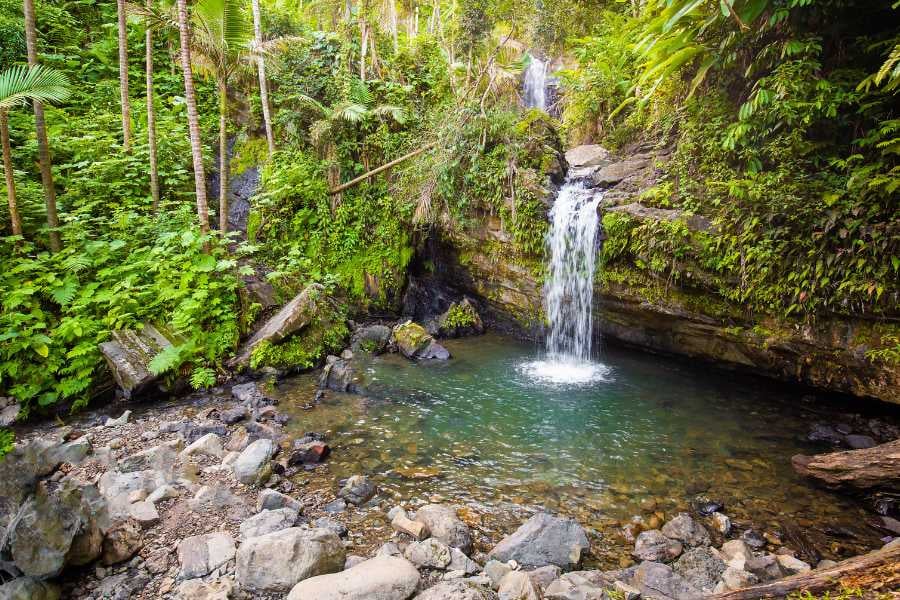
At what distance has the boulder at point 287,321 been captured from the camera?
833 cm

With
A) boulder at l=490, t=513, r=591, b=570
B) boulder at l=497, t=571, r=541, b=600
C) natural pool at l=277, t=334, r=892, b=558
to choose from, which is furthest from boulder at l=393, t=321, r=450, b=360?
boulder at l=497, t=571, r=541, b=600

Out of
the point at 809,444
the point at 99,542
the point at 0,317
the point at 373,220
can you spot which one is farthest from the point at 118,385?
the point at 809,444

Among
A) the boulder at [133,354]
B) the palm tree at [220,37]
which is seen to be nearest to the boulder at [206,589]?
the boulder at [133,354]

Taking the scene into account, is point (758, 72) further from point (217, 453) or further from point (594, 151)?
point (217, 453)

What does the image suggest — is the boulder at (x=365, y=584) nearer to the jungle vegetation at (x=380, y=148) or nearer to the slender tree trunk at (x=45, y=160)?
the jungle vegetation at (x=380, y=148)

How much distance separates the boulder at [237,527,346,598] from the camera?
10.8 feet

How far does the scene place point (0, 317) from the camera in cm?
670

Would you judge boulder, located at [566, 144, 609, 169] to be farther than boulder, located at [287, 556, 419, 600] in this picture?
Yes

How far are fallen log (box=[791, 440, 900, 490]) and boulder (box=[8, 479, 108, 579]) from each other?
7.47m

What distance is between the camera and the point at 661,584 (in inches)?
138

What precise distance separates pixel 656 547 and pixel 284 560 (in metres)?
3.36

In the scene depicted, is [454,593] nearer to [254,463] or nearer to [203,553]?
[203,553]

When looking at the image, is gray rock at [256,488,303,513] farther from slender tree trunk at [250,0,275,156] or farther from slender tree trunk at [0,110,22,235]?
slender tree trunk at [250,0,275,156]

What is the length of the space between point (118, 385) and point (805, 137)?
1163cm
